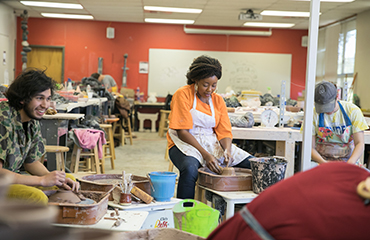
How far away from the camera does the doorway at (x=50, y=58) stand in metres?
10.9

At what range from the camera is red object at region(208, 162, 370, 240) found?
3.17 ft

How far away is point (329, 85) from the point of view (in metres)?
2.86

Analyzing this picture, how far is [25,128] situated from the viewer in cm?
230

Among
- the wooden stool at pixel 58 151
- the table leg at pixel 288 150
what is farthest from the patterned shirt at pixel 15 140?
the table leg at pixel 288 150

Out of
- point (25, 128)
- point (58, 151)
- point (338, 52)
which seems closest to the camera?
point (25, 128)

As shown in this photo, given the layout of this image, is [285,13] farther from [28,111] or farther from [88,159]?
[28,111]

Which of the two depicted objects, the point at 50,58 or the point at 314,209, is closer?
the point at 314,209

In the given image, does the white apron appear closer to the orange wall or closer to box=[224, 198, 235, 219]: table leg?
box=[224, 198, 235, 219]: table leg

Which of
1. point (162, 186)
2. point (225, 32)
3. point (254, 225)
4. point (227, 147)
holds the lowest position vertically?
point (162, 186)

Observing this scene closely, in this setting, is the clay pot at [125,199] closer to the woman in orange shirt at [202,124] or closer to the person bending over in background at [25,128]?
the person bending over in background at [25,128]

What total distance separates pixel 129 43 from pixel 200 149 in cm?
859

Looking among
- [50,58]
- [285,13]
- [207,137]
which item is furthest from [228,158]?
[50,58]

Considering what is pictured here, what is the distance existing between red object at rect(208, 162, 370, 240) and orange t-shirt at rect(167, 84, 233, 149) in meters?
1.97

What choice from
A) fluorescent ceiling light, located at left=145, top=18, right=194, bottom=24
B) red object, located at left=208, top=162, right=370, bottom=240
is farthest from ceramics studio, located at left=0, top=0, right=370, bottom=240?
fluorescent ceiling light, located at left=145, top=18, right=194, bottom=24
